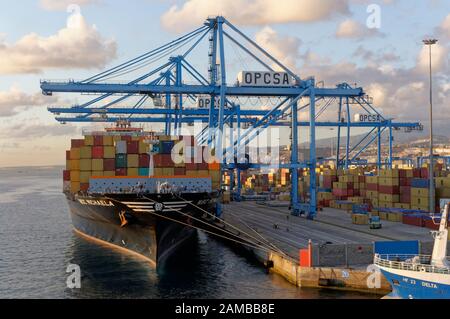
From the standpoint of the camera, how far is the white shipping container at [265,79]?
48.1m

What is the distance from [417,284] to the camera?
73.7 ft

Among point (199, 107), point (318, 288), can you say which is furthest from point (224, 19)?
point (318, 288)

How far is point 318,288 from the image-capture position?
87.7ft

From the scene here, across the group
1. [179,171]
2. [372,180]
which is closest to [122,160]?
[179,171]

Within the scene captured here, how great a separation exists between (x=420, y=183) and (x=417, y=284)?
28.2 m

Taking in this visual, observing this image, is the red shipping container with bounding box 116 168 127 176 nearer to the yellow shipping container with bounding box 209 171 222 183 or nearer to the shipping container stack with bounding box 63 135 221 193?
the shipping container stack with bounding box 63 135 221 193

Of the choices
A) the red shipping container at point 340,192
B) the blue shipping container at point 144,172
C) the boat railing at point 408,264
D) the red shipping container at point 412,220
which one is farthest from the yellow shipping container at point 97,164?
the red shipping container at point 340,192

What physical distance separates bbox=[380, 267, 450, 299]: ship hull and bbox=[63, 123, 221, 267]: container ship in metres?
14.1

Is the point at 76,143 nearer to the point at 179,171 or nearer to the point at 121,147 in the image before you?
the point at 121,147

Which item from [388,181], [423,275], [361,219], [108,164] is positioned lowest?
[423,275]

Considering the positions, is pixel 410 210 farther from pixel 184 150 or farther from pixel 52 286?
pixel 52 286

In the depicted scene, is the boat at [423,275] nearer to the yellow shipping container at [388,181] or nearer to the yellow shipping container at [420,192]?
the yellow shipping container at [420,192]

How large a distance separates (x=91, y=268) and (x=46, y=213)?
1759 inches

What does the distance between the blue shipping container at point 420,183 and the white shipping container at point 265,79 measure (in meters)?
15.9
